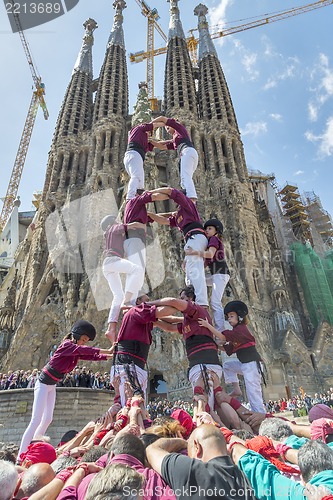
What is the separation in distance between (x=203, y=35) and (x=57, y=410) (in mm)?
41874

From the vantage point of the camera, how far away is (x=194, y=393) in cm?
452

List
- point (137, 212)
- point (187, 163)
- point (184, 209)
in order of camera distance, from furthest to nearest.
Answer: point (187, 163)
point (184, 209)
point (137, 212)

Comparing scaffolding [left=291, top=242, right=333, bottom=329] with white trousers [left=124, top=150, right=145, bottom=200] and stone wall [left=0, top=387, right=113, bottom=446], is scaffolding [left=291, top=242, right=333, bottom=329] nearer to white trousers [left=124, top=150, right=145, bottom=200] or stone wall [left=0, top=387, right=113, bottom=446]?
stone wall [left=0, top=387, right=113, bottom=446]

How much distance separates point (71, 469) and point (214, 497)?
1193 mm

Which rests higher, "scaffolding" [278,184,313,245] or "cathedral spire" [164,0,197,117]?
"cathedral spire" [164,0,197,117]

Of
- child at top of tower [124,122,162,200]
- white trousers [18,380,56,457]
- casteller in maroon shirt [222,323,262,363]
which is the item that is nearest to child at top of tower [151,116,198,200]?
child at top of tower [124,122,162,200]

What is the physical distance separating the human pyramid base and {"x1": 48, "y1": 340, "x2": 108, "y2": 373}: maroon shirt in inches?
0.5

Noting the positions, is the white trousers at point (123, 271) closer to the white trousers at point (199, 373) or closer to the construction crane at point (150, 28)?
the white trousers at point (199, 373)

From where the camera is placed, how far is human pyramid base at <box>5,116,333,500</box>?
1934 millimetres

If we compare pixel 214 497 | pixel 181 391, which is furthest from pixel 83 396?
pixel 214 497

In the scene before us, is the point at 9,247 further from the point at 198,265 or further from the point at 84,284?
the point at 198,265

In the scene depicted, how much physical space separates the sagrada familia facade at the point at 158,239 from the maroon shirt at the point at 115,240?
15.3m

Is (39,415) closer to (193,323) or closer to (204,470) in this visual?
(193,323)


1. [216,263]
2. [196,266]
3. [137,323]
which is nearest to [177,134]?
[216,263]
